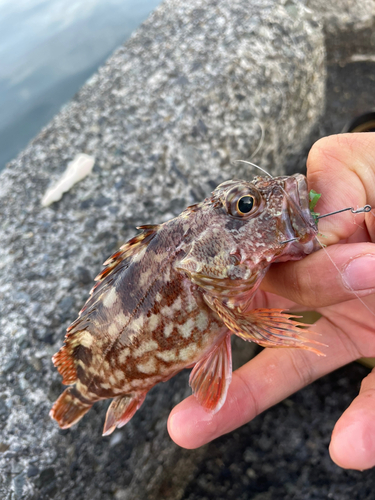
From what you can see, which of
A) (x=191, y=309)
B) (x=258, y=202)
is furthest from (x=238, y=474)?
(x=258, y=202)

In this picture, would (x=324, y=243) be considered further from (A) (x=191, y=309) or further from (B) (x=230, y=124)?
(B) (x=230, y=124)

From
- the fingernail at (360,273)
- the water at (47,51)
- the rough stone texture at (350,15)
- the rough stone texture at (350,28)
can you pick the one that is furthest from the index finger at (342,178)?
the water at (47,51)

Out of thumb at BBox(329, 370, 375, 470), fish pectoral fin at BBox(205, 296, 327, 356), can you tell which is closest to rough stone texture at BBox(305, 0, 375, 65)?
fish pectoral fin at BBox(205, 296, 327, 356)

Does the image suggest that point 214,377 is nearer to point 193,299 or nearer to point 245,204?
point 193,299

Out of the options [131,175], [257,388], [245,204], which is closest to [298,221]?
[245,204]

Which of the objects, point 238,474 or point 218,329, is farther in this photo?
point 238,474

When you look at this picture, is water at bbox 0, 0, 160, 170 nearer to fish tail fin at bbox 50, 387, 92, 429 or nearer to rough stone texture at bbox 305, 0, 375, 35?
rough stone texture at bbox 305, 0, 375, 35

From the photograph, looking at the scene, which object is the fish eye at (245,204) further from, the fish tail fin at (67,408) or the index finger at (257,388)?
the fish tail fin at (67,408)
